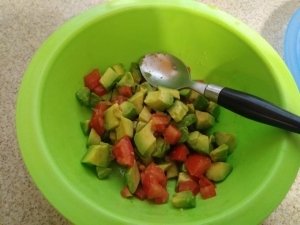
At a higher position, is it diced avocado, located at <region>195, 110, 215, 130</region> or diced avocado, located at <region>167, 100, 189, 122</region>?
diced avocado, located at <region>167, 100, 189, 122</region>

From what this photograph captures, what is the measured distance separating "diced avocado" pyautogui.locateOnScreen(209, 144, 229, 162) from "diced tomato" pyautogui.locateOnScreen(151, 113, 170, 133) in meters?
0.08

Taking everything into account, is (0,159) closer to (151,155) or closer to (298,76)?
(151,155)

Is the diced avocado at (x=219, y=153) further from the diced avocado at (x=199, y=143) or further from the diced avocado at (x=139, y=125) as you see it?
the diced avocado at (x=139, y=125)

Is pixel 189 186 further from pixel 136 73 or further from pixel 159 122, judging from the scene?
pixel 136 73

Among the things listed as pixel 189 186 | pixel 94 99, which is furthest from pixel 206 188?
pixel 94 99

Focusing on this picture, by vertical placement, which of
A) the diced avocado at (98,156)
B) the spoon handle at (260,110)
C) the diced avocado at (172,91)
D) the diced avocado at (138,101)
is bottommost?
the diced avocado at (98,156)

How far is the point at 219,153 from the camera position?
0.63 meters

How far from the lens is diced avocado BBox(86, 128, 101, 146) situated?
0.64 meters

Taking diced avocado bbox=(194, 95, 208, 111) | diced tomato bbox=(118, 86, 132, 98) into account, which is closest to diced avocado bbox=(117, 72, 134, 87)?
diced tomato bbox=(118, 86, 132, 98)

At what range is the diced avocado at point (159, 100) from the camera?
0.64m

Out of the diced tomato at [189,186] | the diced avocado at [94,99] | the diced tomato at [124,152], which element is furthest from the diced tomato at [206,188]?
the diced avocado at [94,99]

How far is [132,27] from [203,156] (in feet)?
0.83

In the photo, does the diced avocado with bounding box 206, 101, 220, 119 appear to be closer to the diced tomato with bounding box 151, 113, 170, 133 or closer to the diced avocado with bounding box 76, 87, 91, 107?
the diced tomato with bounding box 151, 113, 170, 133

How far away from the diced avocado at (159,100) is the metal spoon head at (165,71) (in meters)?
0.05
